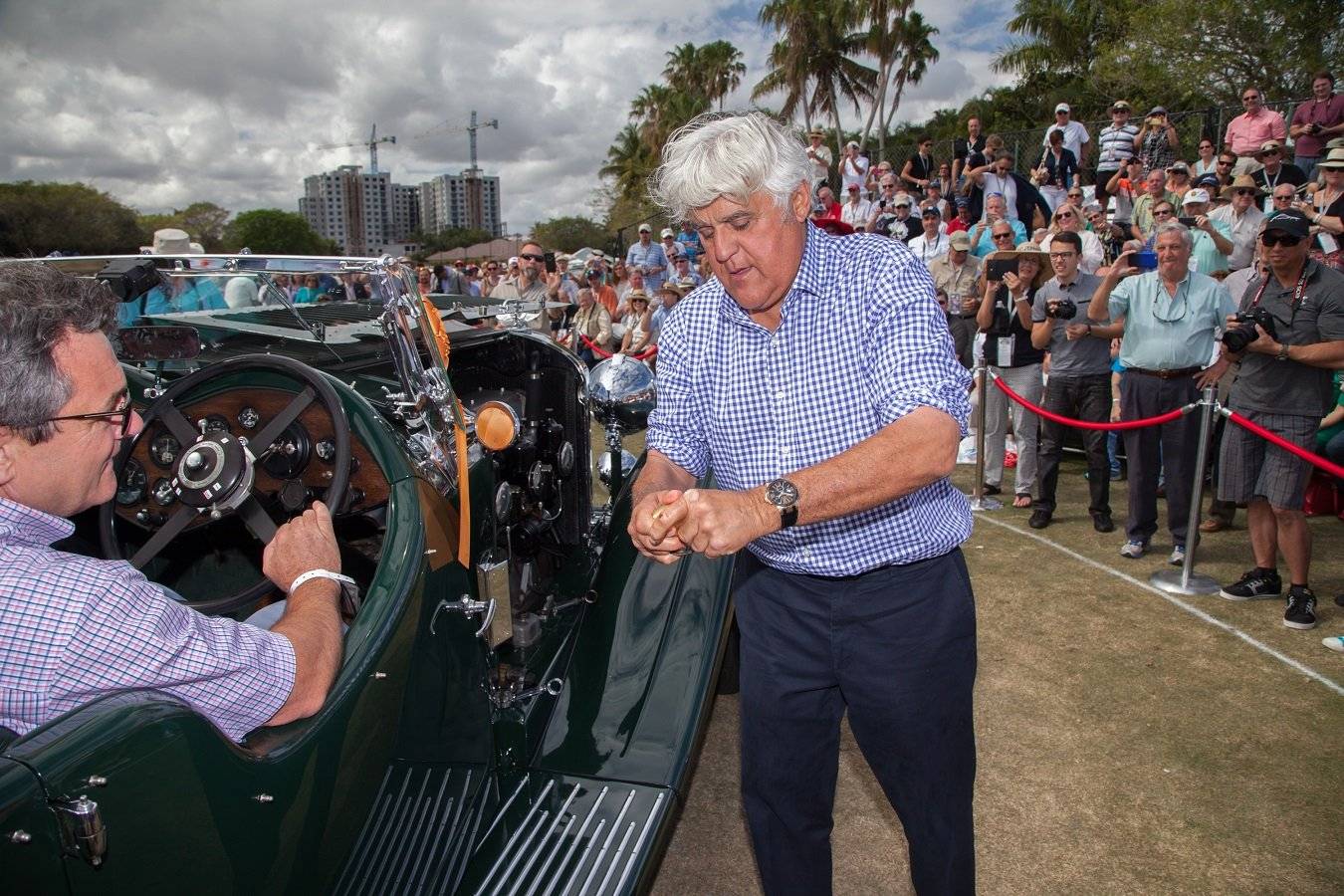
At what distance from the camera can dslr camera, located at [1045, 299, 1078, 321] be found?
593 cm

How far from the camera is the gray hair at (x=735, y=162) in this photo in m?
1.77

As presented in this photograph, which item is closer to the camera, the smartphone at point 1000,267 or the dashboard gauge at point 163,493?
the dashboard gauge at point 163,493

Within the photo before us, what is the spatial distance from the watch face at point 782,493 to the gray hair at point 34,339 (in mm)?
1195

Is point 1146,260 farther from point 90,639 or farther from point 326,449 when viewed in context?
point 90,639

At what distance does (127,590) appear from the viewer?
140cm

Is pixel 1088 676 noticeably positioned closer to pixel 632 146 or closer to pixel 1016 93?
pixel 1016 93

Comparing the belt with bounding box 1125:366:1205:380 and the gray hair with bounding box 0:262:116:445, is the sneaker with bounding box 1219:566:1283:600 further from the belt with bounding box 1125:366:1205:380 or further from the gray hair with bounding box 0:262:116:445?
the gray hair with bounding box 0:262:116:445

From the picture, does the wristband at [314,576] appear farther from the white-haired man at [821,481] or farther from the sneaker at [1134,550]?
the sneaker at [1134,550]

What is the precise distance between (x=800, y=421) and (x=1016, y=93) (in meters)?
31.0

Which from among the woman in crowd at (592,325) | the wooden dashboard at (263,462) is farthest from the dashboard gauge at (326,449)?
the woman in crowd at (592,325)

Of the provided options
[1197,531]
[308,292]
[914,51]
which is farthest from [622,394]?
[914,51]

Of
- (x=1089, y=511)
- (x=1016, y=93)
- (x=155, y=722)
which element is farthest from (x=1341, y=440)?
(x=1016, y=93)

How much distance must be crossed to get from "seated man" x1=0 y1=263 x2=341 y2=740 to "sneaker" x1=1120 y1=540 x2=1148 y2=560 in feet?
16.0

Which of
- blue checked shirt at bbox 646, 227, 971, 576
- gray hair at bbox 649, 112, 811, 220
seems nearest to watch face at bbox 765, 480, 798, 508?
Answer: blue checked shirt at bbox 646, 227, 971, 576
